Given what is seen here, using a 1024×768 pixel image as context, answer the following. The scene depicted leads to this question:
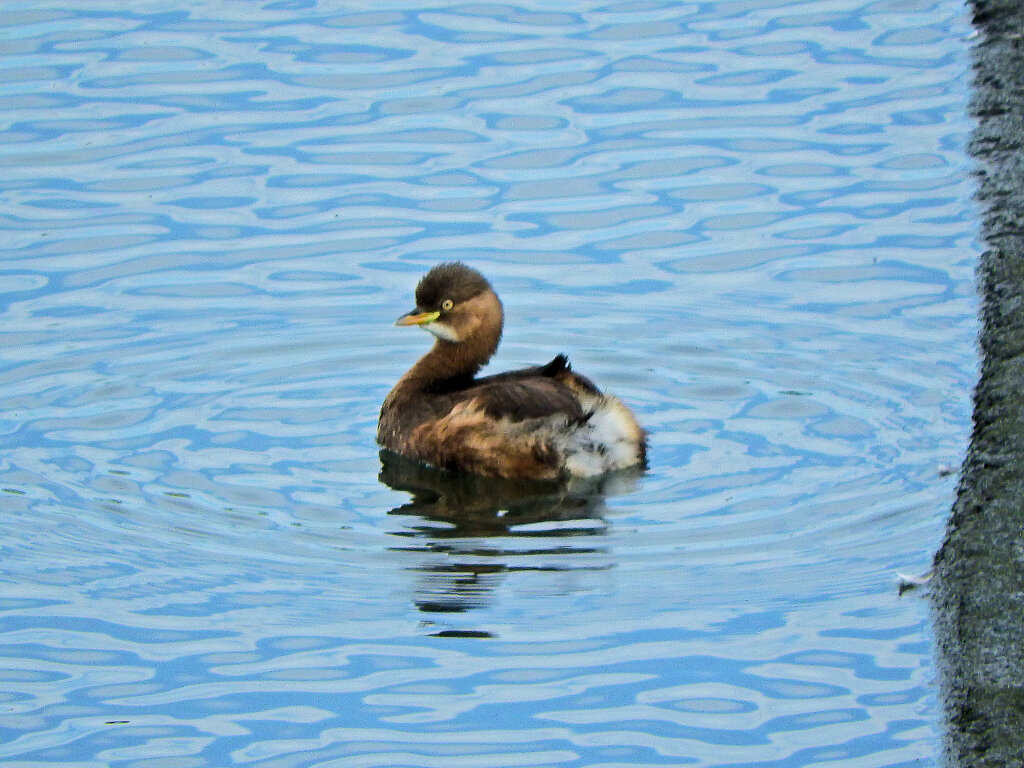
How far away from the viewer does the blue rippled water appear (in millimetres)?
6473

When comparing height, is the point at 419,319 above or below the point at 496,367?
above

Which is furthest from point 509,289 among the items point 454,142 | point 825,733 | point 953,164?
point 825,733

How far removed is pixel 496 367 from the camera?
10117 millimetres

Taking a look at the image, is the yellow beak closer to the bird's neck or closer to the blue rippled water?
the bird's neck

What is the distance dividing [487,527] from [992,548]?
2.10 metres

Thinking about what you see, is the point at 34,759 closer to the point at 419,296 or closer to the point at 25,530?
the point at 25,530

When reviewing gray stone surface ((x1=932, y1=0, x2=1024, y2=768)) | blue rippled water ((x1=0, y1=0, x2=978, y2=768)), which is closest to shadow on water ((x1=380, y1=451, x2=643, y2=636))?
blue rippled water ((x1=0, y1=0, x2=978, y2=768))

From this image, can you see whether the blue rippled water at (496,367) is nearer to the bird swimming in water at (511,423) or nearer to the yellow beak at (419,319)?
the bird swimming in water at (511,423)

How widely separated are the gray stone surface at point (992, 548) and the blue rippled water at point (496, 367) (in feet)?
0.42

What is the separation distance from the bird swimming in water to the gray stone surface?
1.55 metres

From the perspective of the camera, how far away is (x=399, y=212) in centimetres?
1160

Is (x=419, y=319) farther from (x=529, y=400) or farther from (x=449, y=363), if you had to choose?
(x=529, y=400)

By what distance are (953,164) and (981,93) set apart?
901 millimetres

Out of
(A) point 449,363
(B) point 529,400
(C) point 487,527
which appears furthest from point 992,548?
(A) point 449,363
